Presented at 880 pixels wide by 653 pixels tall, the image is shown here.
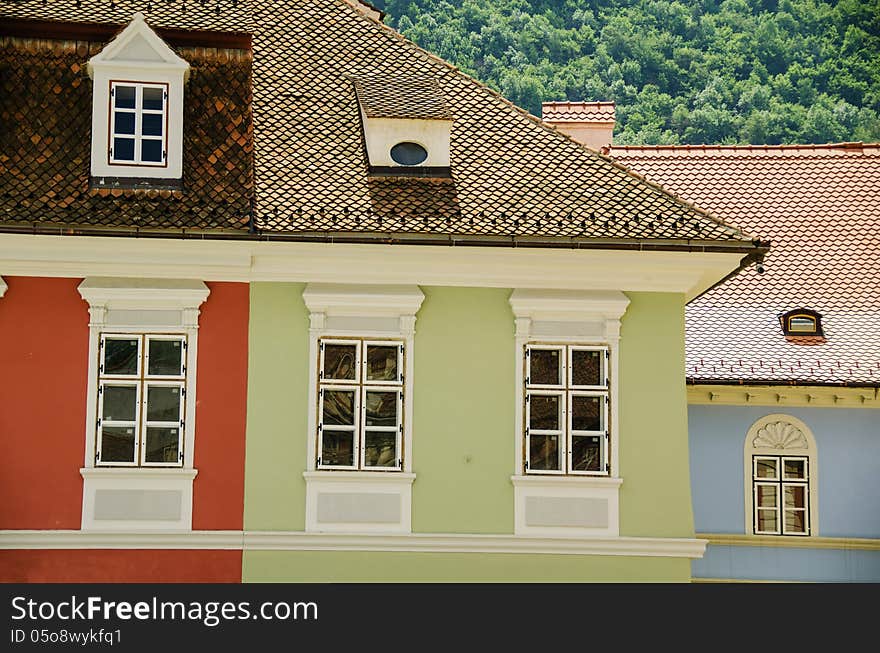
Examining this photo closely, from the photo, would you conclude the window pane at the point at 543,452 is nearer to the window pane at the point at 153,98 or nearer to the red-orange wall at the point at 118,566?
the red-orange wall at the point at 118,566

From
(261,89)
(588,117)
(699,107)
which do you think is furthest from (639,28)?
(261,89)

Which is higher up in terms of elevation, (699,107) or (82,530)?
(699,107)

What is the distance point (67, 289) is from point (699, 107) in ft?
168

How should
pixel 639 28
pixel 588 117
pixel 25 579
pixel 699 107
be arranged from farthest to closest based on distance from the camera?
pixel 639 28
pixel 699 107
pixel 588 117
pixel 25 579

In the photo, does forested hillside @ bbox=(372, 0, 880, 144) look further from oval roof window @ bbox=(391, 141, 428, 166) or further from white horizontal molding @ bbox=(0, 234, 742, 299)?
oval roof window @ bbox=(391, 141, 428, 166)

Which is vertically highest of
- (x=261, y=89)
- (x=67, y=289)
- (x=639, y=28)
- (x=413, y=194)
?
(x=639, y=28)

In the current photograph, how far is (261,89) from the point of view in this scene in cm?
2058

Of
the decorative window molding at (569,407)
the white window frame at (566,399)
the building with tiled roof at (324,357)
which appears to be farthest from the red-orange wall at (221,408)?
the white window frame at (566,399)

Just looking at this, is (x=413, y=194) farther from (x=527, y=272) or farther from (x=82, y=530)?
(x=82, y=530)

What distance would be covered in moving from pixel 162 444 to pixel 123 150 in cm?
372

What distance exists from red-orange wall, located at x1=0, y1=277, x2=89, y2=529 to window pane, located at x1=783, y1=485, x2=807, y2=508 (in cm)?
1183

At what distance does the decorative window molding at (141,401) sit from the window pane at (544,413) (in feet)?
13.6

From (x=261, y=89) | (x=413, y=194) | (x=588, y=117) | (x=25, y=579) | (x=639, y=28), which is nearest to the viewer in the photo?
(x=25, y=579)

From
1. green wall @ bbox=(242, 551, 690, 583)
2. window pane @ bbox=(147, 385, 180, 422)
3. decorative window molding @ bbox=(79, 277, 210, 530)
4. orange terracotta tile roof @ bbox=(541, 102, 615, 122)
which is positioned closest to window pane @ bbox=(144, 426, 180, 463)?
decorative window molding @ bbox=(79, 277, 210, 530)
